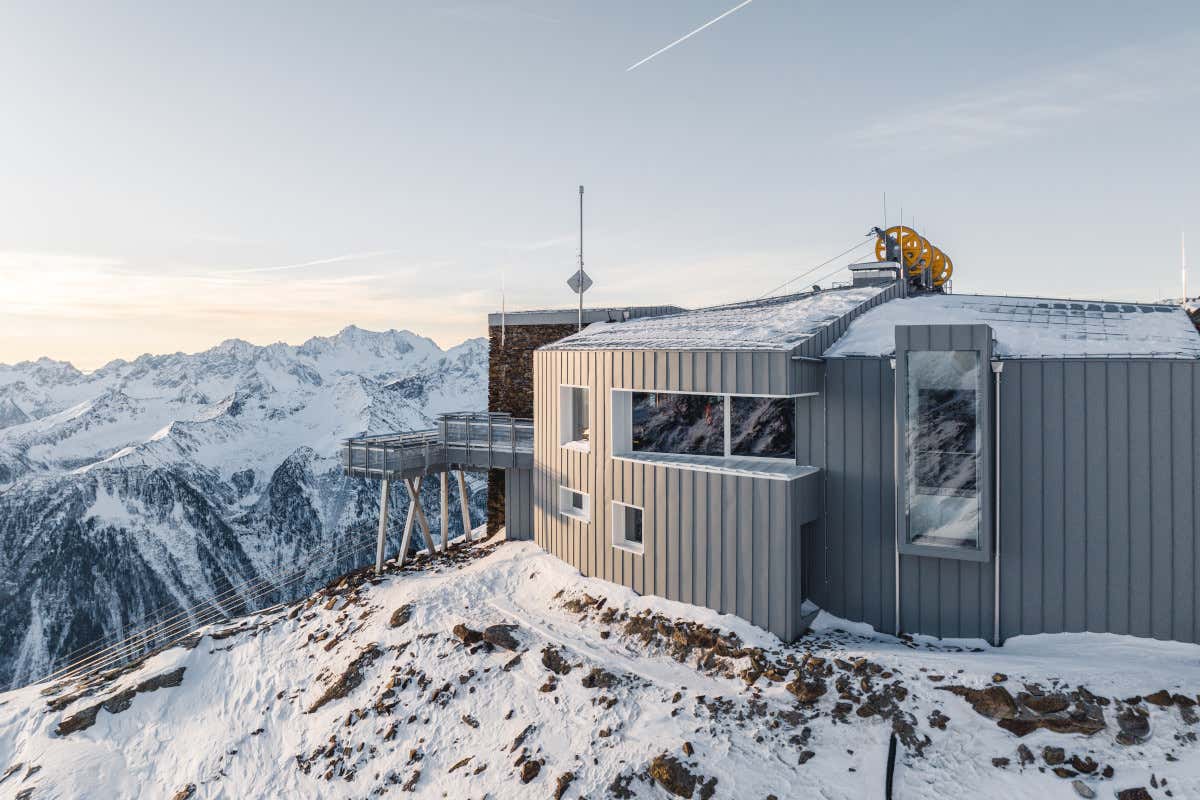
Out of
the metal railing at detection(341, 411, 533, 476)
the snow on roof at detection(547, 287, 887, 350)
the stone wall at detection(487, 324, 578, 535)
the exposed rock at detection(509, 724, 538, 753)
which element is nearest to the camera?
the exposed rock at detection(509, 724, 538, 753)

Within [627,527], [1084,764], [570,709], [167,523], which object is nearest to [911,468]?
[1084,764]

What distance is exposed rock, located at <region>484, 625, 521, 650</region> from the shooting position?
11000 mm

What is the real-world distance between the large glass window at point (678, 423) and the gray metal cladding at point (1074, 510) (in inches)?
104

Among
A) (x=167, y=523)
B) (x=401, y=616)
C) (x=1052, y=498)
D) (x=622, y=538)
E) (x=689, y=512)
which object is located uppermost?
(x=1052, y=498)

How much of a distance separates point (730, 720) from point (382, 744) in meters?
5.20

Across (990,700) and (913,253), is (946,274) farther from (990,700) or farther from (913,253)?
(990,700)

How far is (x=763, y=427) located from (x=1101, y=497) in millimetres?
5056

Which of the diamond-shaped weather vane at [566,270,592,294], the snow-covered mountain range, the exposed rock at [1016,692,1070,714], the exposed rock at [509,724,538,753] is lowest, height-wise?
the snow-covered mountain range

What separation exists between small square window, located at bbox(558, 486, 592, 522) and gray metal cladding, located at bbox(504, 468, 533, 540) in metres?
2.48

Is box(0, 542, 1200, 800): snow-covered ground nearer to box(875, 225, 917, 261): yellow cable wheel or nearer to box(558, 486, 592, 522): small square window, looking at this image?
box(558, 486, 592, 522): small square window

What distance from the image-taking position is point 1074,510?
9.60 meters

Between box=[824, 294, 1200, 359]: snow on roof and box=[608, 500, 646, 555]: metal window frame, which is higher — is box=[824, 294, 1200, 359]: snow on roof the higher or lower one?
→ the higher one

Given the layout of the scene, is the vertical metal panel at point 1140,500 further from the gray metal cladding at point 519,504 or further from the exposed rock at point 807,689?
the gray metal cladding at point 519,504

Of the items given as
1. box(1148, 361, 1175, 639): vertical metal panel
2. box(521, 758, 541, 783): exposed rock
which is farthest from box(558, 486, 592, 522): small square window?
box(1148, 361, 1175, 639): vertical metal panel
